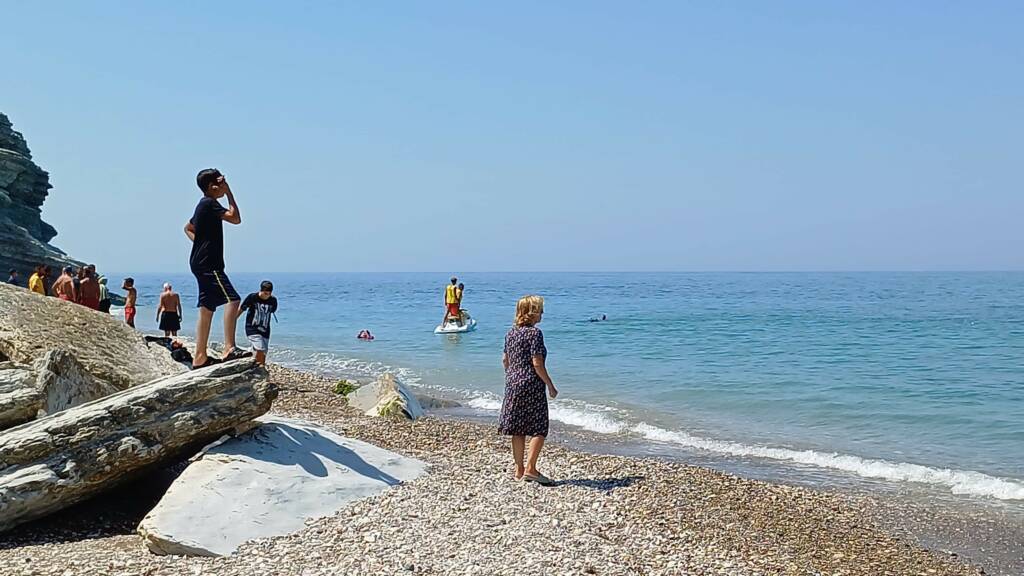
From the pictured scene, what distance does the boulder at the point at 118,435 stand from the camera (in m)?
7.25

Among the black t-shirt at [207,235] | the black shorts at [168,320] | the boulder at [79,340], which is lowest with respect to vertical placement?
the black shorts at [168,320]

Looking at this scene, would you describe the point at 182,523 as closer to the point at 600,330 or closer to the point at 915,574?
the point at 915,574

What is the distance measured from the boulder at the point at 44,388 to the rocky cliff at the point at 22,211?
118 ft

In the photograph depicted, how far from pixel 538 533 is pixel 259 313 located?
24.4ft

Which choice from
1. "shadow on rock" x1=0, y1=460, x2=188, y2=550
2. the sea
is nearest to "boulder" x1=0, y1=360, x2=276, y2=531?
"shadow on rock" x1=0, y1=460, x2=188, y2=550

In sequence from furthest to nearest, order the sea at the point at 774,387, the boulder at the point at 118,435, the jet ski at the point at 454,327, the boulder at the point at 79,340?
the jet ski at the point at 454,327 → the sea at the point at 774,387 → the boulder at the point at 79,340 → the boulder at the point at 118,435

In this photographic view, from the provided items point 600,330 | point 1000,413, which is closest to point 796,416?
point 1000,413

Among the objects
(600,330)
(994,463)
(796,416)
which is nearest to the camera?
(994,463)

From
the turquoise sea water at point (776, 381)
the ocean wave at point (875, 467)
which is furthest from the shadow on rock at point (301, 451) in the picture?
the ocean wave at point (875, 467)

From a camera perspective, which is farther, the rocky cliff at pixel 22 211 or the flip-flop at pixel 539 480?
the rocky cliff at pixel 22 211

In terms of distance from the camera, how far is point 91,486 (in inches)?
294

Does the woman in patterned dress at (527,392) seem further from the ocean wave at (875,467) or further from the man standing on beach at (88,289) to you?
the man standing on beach at (88,289)

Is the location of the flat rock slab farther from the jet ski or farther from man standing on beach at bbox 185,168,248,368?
the jet ski

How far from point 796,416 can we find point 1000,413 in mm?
4035
